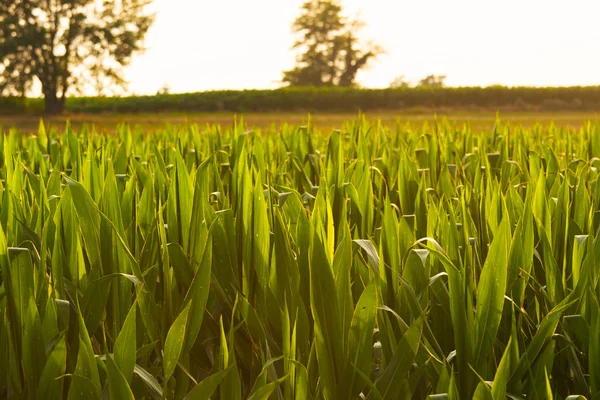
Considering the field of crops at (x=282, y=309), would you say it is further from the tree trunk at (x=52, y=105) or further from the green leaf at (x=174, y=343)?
the tree trunk at (x=52, y=105)

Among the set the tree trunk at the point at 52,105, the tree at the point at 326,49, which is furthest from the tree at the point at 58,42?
the tree at the point at 326,49

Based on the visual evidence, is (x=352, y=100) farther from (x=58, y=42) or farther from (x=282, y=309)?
(x=282, y=309)

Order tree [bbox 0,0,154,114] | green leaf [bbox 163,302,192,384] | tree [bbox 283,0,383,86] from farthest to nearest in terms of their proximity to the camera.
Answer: tree [bbox 283,0,383,86]
tree [bbox 0,0,154,114]
green leaf [bbox 163,302,192,384]

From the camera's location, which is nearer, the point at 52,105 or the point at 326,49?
the point at 52,105

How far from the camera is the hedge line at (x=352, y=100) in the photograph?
30.2 m

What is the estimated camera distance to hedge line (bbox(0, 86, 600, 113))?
99.2 ft

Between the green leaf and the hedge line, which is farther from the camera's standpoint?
the hedge line

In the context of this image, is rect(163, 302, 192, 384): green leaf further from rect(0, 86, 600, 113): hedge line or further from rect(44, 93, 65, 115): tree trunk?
rect(44, 93, 65, 115): tree trunk

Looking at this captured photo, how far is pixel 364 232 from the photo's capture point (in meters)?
2.21

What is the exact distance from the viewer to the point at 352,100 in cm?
3053

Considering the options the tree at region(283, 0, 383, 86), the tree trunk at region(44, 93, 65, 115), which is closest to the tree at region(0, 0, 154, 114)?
the tree trunk at region(44, 93, 65, 115)

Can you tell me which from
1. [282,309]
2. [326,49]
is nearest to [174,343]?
[282,309]

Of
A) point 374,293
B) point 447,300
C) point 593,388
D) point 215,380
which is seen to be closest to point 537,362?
point 593,388

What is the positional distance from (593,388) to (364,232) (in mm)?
949
